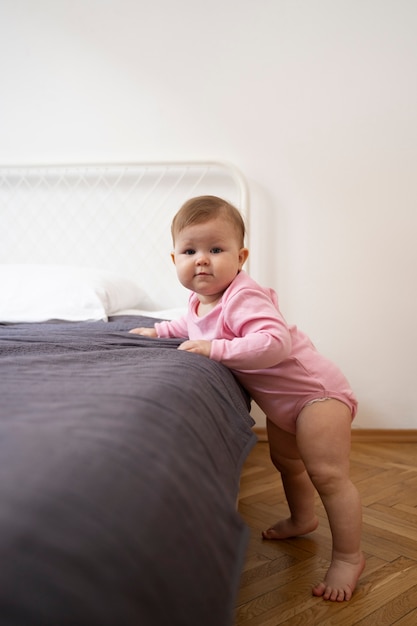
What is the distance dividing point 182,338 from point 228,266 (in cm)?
29

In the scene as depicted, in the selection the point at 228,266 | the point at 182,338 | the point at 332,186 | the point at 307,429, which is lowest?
the point at 307,429

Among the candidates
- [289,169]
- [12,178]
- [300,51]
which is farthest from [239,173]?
[12,178]

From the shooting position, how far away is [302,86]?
2.36 meters

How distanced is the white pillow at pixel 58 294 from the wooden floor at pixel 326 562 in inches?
28.8

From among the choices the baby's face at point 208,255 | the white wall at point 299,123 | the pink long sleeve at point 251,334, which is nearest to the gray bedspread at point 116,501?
the pink long sleeve at point 251,334

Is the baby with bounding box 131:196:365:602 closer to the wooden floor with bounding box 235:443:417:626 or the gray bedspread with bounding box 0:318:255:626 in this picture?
the wooden floor with bounding box 235:443:417:626

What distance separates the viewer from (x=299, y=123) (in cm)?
238

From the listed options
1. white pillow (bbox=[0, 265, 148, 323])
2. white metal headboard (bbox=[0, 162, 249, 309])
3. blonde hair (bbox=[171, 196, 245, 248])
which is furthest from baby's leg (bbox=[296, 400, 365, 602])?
white metal headboard (bbox=[0, 162, 249, 309])

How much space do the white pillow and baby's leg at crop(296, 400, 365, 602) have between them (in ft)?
3.00

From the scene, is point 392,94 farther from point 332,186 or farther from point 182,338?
point 182,338

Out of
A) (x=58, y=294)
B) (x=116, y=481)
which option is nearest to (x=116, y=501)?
(x=116, y=481)

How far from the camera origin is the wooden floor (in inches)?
44.0

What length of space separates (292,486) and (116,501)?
960 millimetres

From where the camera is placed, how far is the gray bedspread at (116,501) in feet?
1.46
